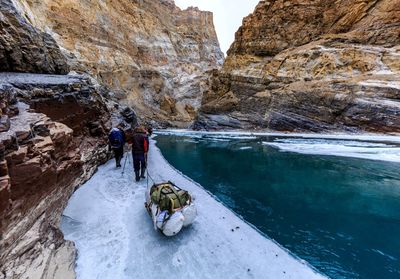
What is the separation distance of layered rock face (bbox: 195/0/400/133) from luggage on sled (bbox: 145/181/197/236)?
3049 centimetres

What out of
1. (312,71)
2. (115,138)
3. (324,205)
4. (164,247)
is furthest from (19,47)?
(312,71)

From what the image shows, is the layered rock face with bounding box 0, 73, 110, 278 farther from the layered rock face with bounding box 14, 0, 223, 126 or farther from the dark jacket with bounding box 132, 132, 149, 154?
the layered rock face with bounding box 14, 0, 223, 126

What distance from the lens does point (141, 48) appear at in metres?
64.1

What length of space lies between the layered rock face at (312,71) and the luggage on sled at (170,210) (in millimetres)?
30493

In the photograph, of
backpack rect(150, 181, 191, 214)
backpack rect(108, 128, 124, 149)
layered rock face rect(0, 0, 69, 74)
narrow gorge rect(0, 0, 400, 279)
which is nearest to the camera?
narrow gorge rect(0, 0, 400, 279)

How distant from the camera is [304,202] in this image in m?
7.96

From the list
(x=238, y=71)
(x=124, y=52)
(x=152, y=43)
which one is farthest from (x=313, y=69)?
(x=152, y=43)

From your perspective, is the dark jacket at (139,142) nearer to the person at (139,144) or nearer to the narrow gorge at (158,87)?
the person at (139,144)

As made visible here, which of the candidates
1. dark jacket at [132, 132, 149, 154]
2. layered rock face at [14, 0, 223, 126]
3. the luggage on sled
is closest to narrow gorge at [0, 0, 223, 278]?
the luggage on sled

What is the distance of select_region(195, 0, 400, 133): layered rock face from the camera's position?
2862cm

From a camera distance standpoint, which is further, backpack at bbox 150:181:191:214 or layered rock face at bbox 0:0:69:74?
layered rock face at bbox 0:0:69:74

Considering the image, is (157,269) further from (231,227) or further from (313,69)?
(313,69)

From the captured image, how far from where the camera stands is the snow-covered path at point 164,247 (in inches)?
151

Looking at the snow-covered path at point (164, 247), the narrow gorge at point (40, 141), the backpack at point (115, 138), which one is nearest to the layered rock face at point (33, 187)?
the narrow gorge at point (40, 141)
